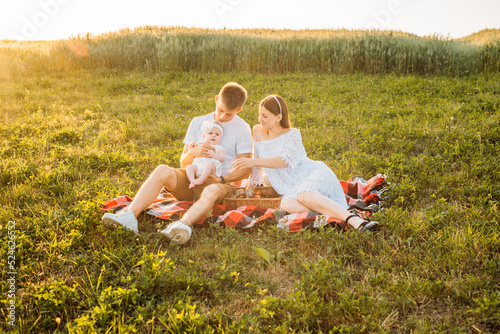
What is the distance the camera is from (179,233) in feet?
11.5

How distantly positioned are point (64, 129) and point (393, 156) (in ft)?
19.5

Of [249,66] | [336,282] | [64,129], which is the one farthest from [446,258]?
[249,66]

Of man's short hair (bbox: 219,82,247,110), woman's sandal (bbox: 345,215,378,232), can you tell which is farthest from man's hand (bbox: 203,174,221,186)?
woman's sandal (bbox: 345,215,378,232)

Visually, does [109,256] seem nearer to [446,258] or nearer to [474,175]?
[446,258]

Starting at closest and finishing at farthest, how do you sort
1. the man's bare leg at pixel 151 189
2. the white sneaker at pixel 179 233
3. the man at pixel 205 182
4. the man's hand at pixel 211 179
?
1. the white sneaker at pixel 179 233
2. the man at pixel 205 182
3. the man's bare leg at pixel 151 189
4. the man's hand at pixel 211 179

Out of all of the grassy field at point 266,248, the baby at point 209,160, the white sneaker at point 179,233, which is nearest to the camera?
the grassy field at point 266,248

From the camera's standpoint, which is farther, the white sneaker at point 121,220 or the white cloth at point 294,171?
the white cloth at point 294,171

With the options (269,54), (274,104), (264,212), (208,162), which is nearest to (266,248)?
(264,212)

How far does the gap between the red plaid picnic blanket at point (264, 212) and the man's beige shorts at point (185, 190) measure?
0.28ft

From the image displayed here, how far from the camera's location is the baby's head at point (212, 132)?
14.1 ft

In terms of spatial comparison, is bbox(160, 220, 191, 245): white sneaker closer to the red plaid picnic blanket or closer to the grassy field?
the grassy field

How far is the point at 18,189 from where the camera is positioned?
4461mm

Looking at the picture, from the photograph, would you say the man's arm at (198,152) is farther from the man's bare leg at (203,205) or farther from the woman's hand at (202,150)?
the man's bare leg at (203,205)

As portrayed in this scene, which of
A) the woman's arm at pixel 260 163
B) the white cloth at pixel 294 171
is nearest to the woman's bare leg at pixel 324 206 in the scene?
the white cloth at pixel 294 171
